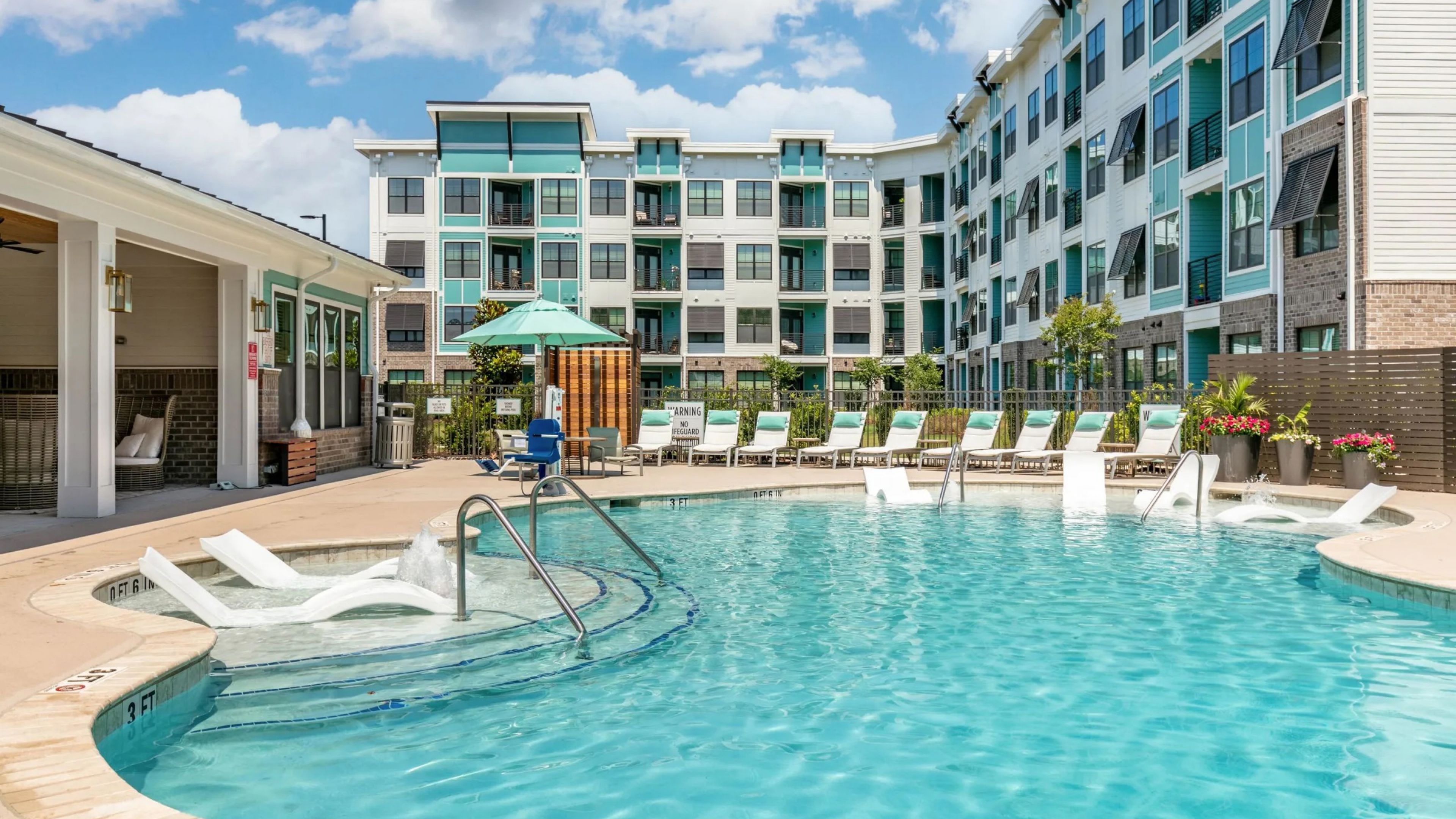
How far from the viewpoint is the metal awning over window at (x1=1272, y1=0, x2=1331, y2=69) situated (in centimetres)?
1691

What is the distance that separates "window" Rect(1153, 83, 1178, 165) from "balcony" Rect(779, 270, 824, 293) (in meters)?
20.7

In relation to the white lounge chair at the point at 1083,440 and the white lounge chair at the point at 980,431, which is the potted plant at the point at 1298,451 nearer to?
the white lounge chair at the point at 1083,440

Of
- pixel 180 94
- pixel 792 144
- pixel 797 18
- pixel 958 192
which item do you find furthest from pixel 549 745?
pixel 180 94

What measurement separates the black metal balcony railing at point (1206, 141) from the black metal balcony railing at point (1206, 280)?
2009mm

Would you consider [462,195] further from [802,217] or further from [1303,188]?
[1303,188]

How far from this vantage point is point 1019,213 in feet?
104

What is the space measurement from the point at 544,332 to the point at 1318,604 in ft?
32.1

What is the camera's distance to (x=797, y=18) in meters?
34.5

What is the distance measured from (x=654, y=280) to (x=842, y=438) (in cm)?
2616

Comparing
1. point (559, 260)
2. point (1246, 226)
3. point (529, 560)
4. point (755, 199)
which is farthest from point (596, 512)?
point (755, 199)

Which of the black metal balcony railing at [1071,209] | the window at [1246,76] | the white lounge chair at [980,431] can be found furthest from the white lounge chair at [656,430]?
the black metal balcony railing at [1071,209]

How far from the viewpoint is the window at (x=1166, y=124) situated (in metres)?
22.6

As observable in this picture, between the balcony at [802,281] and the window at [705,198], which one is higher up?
the window at [705,198]

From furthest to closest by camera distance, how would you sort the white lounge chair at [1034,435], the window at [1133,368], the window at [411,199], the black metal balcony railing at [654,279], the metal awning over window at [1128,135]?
the black metal balcony railing at [654,279] < the window at [411,199] < the window at [1133,368] < the metal awning over window at [1128,135] < the white lounge chair at [1034,435]
